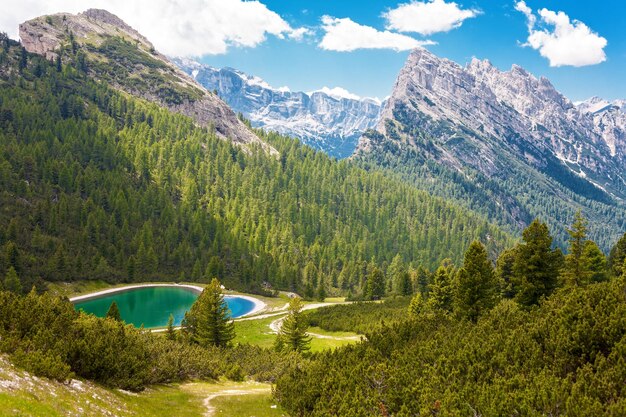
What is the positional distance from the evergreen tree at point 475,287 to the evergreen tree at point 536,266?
129 inches

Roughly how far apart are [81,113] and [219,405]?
197 metres

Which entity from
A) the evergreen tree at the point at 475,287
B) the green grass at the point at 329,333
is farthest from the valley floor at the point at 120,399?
the green grass at the point at 329,333

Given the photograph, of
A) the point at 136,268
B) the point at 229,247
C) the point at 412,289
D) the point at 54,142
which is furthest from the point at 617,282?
the point at 54,142

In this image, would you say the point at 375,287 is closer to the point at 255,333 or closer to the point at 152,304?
the point at 255,333

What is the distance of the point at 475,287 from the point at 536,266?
670cm

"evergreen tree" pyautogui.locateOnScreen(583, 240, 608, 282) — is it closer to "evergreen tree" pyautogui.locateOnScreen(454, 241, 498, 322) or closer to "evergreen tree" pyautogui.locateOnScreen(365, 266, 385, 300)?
"evergreen tree" pyautogui.locateOnScreen(454, 241, 498, 322)

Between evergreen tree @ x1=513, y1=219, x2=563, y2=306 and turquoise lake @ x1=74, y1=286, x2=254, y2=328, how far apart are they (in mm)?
66003

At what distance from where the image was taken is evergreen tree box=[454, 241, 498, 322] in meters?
41.4

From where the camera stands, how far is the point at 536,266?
4244 centimetres

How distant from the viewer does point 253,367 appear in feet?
136

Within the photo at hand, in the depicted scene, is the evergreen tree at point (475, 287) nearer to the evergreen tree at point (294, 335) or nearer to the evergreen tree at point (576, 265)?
the evergreen tree at point (576, 265)

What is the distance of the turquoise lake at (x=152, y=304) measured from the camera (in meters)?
87.8

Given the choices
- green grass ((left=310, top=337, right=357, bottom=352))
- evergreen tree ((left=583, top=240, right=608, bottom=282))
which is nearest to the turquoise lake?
green grass ((left=310, top=337, right=357, bottom=352))

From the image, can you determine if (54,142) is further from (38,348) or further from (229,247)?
(38,348)
